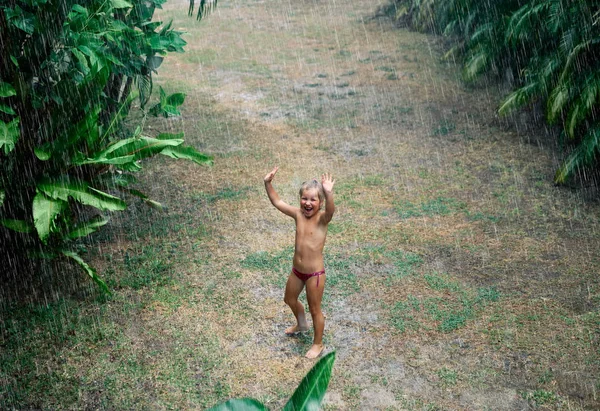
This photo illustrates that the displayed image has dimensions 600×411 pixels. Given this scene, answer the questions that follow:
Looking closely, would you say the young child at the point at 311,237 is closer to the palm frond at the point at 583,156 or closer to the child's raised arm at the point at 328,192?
the child's raised arm at the point at 328,192

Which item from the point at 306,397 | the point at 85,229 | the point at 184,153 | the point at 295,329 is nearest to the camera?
the point at 306,397

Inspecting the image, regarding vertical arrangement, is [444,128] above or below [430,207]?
above

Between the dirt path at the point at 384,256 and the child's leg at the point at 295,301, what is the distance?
131 mm

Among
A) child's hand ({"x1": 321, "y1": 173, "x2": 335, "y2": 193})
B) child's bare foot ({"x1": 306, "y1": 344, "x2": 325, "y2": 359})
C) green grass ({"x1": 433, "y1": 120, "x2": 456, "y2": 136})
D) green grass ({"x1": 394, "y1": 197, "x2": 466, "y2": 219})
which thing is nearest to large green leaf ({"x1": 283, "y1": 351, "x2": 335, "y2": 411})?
child's hand ({"x1": 321, "y1": 173, "x2": 335, "y2": 193})

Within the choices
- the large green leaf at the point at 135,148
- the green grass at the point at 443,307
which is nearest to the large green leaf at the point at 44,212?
the large green leaf at the point at 135,148

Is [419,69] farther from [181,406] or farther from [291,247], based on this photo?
[181,406]

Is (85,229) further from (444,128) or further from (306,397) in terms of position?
(444,128)

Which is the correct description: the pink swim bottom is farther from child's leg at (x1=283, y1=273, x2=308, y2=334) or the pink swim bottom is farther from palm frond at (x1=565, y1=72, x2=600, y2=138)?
palm frond at (x1=565, y1=72, x2=600, y2=138)

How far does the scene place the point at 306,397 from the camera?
1554 millimetres

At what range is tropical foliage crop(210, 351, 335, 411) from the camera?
144 cm

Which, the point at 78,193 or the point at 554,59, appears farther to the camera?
the point at 554,59

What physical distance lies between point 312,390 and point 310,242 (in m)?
2.72

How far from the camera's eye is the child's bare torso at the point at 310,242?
14.2 ft

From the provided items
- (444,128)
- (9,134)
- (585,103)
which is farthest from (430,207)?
(9,134)
